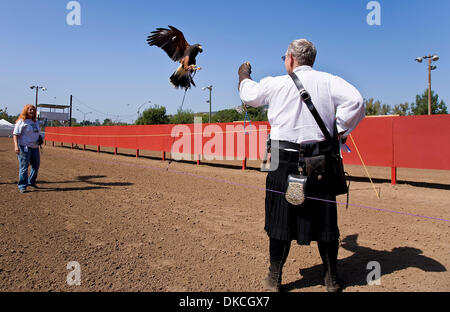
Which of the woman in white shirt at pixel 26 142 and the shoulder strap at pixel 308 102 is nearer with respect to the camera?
the shoulder strap at pixel 308 102

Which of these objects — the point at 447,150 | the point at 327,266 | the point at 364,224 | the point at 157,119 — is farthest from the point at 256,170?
the point at 157,119

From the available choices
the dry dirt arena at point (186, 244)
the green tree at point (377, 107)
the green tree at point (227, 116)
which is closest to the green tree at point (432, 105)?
the green tree at point (377, 107)

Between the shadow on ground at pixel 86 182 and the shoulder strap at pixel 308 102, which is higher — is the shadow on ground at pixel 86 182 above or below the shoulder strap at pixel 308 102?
below

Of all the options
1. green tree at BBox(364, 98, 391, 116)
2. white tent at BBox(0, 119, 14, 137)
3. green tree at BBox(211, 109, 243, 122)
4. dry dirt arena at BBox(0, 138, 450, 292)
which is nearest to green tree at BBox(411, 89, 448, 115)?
green tree at BBox(364, 98, 391, 116)

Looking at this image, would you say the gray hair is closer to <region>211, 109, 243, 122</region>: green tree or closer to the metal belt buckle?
the metal belt buckle

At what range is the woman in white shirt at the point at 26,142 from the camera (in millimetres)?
5863

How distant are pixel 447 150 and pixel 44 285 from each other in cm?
815

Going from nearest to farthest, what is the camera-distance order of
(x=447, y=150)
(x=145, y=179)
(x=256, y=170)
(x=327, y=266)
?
(x=327, y=266)
(x=447, y=150)
(x=145, y=179)
(x=256, y=170)

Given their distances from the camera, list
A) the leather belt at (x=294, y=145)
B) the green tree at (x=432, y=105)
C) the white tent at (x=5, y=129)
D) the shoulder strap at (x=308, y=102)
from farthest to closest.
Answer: the white tent at (x=5, y=129), the green tree at (x=432, y=105), the leather belt at (x=294, y=145), the shoulder strap at (x=308, y=102)

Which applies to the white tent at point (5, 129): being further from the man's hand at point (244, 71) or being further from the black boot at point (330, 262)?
the black boot at point (330, 262)

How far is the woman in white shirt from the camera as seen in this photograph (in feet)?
19.2

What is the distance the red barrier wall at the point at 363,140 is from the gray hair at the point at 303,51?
2794mm

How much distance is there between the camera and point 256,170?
427 inches
